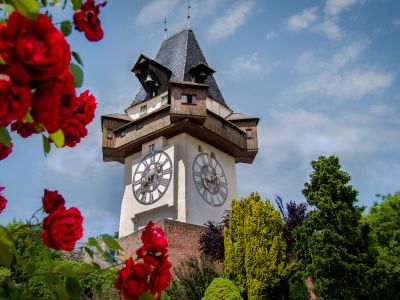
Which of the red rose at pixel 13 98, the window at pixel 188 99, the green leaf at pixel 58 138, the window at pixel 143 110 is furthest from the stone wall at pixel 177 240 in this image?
the red rose at pixel 13 98

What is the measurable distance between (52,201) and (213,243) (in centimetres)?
1695

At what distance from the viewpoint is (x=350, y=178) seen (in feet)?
47.4

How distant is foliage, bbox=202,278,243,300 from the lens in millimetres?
13398

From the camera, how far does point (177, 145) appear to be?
2425 cm

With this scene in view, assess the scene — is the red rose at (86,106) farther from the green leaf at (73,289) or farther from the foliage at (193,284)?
the foliage at (193,284)

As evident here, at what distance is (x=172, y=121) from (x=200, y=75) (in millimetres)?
4340

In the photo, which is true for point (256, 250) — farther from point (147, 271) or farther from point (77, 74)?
point (77, 74)

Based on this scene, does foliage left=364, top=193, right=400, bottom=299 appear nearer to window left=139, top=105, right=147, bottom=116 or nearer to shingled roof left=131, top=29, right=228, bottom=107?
shingled roof left=131, top=29, right=228, bottom=107

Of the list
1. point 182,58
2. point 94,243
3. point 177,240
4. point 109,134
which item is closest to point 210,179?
point 177,240

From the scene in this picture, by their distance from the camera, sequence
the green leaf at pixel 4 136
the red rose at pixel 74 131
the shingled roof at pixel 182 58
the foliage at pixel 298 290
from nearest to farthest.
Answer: the green leaf at pixel 4 136, the red rose at pixel 74 131, the foliage at pixel 298 290, the shingled roof at pixel 182 58

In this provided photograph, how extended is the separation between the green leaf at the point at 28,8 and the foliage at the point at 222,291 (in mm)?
12657

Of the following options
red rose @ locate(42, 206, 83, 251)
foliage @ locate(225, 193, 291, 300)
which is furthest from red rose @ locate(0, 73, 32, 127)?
foliage @ locate(225, 193, 291, 300)

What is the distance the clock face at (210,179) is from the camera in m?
24.0

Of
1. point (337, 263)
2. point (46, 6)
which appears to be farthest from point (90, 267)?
point (337, 263)
